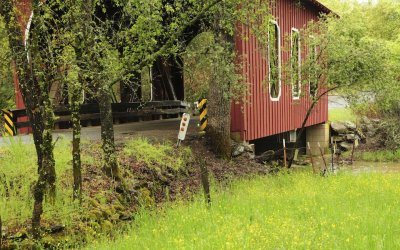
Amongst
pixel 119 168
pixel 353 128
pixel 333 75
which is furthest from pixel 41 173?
pixel 353 128

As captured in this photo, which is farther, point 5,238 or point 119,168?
point 119,168

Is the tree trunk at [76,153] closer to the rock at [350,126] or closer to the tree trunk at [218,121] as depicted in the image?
the tree trunk at [218,121]

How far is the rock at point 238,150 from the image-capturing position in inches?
468

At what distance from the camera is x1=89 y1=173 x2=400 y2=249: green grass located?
4.96m

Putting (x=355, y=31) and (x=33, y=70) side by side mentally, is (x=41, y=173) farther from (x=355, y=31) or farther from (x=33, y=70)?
(x=355, y=31)

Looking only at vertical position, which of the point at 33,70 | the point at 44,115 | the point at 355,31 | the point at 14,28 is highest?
the point at 355,31

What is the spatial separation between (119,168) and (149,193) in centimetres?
73

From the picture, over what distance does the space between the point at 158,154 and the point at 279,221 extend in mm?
4094

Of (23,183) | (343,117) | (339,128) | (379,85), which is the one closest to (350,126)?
(339,128)

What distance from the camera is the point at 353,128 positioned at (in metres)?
22.5

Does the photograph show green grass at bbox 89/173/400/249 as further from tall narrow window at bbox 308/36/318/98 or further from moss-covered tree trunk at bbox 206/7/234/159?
tall narrow window at bbox 308/36/318/98

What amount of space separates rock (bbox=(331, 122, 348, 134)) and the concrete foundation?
1.01 metres

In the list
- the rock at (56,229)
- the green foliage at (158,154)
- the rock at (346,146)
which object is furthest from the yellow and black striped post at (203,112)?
the rock at (346,146)

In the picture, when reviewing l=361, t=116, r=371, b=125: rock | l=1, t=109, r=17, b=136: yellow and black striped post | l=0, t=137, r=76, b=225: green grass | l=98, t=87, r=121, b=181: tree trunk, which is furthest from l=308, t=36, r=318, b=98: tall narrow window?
l=361, t=116, r=371, b=125: rock
